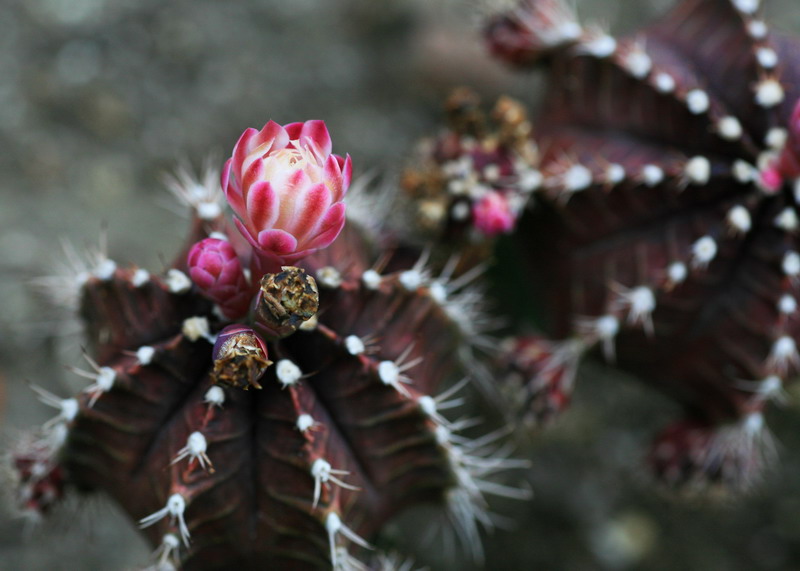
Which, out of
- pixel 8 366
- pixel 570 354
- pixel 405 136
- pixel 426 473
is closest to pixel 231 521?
pixel 426 473

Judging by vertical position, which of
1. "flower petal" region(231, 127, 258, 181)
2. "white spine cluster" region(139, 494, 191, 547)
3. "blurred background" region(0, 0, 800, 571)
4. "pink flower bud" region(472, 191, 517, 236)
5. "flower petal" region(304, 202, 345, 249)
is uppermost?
"flower petal" region(231, 127, 258, 181)

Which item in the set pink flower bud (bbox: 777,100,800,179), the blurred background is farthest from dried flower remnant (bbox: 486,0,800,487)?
the blurred background

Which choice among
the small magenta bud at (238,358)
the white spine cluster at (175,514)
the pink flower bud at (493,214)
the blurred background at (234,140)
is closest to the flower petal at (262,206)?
the small magenta bud at (238,358)

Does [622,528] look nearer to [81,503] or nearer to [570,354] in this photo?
[570,354]

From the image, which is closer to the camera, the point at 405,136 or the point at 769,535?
the point at 769,535

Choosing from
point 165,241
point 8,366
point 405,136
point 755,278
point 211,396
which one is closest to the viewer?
point 211,396

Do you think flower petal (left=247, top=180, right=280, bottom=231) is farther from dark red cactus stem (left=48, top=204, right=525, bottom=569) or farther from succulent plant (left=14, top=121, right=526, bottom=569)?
dark red cactus stem (left=48, top=204, right=525, bottom=569)

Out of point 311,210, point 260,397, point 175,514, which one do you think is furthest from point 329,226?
point 175,514
